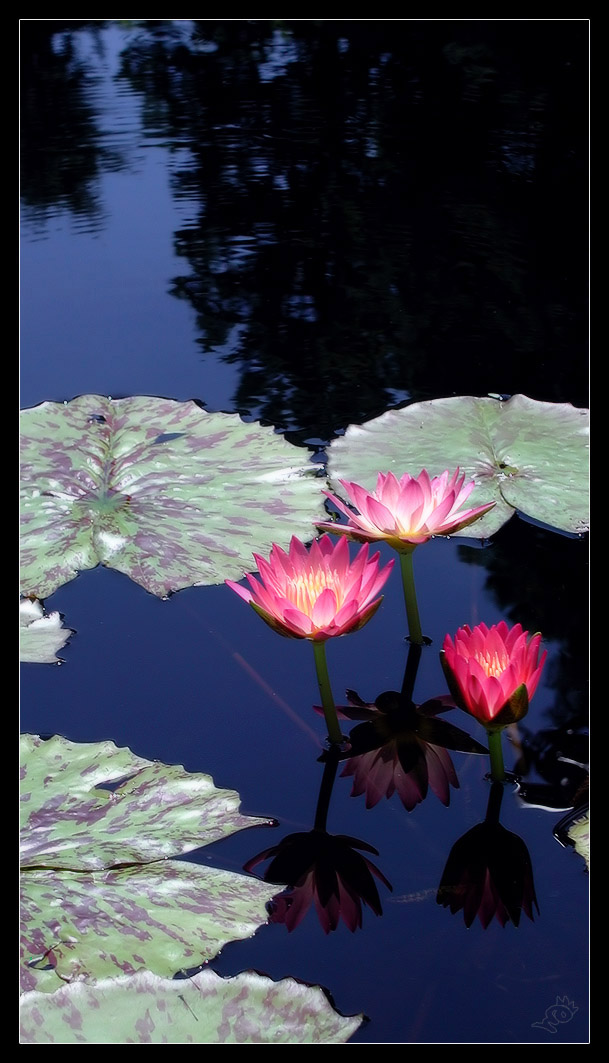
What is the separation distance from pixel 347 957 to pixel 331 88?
13.0 ft

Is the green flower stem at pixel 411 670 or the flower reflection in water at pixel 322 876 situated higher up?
the green flower stem at pixel 411 670

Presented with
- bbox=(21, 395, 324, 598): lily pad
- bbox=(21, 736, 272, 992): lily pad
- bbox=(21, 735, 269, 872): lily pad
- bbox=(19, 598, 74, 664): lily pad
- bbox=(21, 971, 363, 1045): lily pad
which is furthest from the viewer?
bbox=(21, 395, 324, 598): lily pad

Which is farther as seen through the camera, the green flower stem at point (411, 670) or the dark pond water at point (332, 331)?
the green flower stem at point (411, 670)

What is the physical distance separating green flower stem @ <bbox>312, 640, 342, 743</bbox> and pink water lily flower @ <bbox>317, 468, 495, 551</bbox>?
21 centimetres

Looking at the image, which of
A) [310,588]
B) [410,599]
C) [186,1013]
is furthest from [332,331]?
Answer: [186,1013]

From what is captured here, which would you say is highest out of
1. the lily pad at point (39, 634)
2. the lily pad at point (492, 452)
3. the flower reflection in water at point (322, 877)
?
the lily pad at point (492, 452)

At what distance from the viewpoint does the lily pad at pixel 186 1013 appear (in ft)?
2.72

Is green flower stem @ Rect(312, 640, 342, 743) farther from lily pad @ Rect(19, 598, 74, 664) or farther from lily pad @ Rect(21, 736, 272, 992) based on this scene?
lily pad @ Rect(19, 598, 74, 664)

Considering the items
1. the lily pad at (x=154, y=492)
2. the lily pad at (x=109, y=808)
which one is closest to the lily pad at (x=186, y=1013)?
the lily pad at (x=109, y=808)

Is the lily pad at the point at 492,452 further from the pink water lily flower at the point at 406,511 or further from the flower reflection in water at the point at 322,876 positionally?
the flower reflection in water at the point at 322,876

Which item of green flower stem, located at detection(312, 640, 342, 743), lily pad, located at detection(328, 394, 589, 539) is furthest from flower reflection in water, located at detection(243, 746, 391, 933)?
lily pad, located at detection(328, 394, 589, 539)

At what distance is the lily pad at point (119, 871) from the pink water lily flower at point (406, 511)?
1.41 ft

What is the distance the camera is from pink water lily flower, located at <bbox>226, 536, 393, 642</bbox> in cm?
114

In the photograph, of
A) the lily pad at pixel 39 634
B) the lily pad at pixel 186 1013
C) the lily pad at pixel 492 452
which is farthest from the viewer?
the lily pad at pixel 492 452
